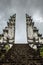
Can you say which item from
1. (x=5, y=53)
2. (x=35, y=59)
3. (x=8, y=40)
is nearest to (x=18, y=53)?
(x=5, y=53)

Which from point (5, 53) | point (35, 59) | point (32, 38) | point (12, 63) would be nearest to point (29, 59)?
point (35, 59)

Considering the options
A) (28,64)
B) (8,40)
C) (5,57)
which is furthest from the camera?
(8,40)

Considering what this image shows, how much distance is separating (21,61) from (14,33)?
11789 millimetres

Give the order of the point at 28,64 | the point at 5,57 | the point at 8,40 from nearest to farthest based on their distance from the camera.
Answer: the point at 28,64
the point at 5,57
the point at 8,40

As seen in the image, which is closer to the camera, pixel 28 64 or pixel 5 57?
pixel 28 64

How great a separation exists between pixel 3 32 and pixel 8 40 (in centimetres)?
184

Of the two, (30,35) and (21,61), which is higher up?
(30,35)

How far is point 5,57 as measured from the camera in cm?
1719

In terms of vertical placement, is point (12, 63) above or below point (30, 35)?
below

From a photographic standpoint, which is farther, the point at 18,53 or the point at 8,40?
the point at 8,40

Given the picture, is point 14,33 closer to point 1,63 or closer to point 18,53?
point 18,53

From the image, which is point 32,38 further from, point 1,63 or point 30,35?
point 1,63

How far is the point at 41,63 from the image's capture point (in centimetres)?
1587

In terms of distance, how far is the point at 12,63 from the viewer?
1605 cm
